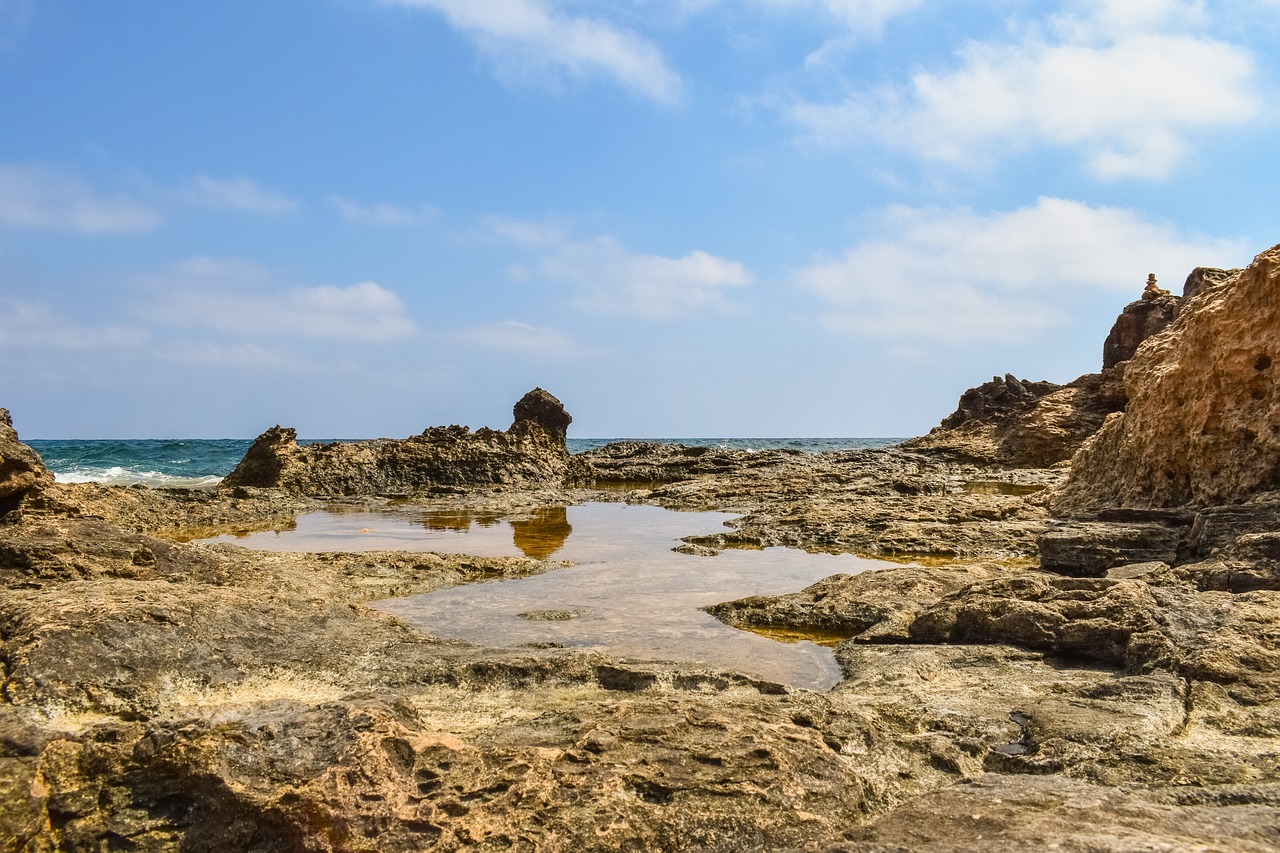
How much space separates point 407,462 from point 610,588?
15527 mm

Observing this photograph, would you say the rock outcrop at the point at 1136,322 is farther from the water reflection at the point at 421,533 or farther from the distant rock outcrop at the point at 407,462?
the water reflection at the point at 421,533

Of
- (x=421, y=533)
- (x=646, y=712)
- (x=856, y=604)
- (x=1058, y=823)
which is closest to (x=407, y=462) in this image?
(x=421, y=533)

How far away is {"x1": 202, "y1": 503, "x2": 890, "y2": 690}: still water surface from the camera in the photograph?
17.0ft

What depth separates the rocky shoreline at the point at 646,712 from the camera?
2334 mm

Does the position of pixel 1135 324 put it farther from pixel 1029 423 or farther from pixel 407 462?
pixel 407 462

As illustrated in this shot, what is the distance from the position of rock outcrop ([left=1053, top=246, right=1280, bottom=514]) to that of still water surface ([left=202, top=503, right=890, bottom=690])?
3.43 metres

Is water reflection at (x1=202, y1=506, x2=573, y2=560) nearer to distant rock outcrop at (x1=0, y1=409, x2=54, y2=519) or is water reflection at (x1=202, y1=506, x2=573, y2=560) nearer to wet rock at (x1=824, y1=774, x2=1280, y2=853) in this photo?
distant rock outcrop at (x1=0, y1=409, x2=54, y2=519)

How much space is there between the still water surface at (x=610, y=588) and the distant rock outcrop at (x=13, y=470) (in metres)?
2.65

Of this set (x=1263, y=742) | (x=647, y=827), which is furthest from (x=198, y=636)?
(x=1263, y=742)

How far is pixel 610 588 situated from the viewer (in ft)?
23.8

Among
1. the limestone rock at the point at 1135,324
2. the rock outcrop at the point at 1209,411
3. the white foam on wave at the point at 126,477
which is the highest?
the limestone rock at the point at 1135,324

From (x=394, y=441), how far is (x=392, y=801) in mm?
21379

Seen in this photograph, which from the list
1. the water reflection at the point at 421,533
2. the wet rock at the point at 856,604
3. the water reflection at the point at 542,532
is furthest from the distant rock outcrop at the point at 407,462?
the wet rock at the point at 856,604

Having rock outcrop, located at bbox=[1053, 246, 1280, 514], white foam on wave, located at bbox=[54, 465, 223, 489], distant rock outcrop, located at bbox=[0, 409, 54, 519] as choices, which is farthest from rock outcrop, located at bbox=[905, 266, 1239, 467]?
white foam on wave, located at bbox=[54, 465, 223, 489]
